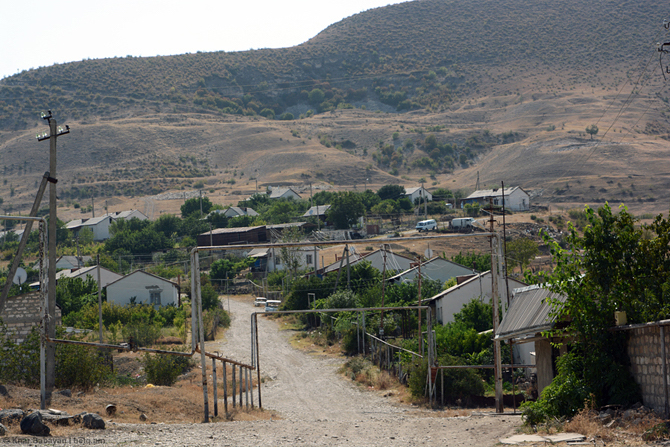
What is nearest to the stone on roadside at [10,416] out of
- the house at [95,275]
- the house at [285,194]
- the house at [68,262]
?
the house at [95,275]

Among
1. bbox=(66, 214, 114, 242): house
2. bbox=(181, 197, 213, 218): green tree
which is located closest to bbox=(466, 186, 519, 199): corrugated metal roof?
bbox=(181, 197, 213, 218): green tree

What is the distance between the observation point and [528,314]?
1579 cm

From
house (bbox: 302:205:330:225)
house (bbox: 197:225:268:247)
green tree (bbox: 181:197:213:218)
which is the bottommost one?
house (bbox: 197:225:268:247)

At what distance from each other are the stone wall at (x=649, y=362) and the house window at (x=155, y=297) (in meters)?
41.2

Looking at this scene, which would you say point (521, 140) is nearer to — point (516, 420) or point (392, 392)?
point (392, 392)

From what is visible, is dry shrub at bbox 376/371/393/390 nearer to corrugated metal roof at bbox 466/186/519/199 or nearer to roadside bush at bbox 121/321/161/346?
roadside bush at bbox 121/321/161/346

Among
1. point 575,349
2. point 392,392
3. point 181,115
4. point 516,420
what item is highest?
point 181,115

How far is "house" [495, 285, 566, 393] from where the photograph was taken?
1455 centimetres

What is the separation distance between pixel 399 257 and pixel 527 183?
56253 mm

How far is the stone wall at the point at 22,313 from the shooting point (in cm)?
2061

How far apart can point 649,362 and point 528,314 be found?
546 cm

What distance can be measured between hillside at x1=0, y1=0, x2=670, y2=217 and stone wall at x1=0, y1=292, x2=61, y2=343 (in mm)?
74948

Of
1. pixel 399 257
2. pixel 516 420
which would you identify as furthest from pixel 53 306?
pixel 399 257

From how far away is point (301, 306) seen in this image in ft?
146
